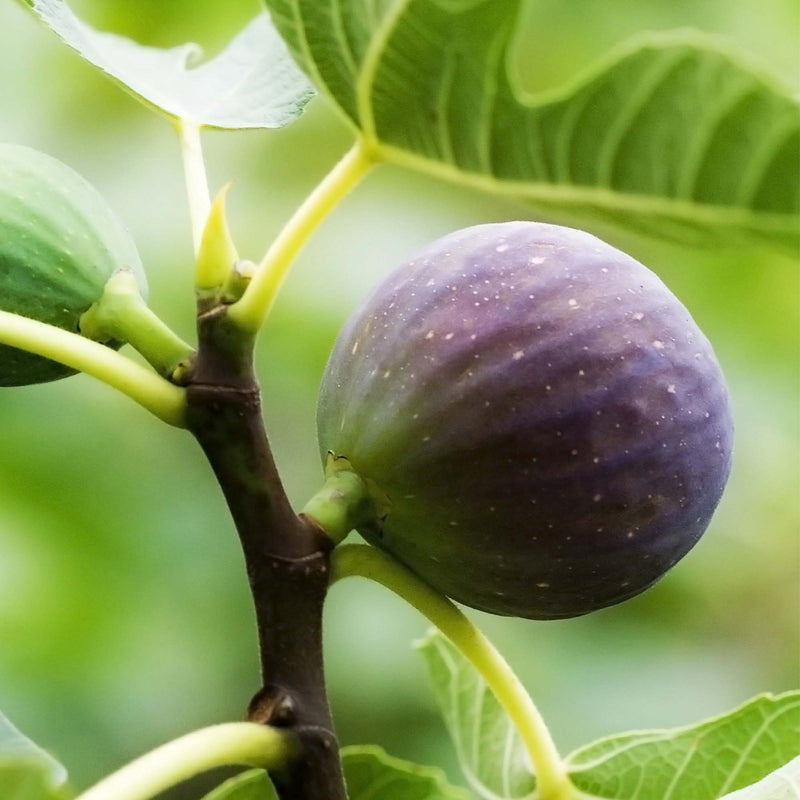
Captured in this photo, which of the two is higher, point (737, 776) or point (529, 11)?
point (529, 11)

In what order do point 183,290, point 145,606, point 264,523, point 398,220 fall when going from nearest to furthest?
point 264,523
point 145,606
point 183,290
point 398,220

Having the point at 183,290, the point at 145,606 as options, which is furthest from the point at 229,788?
the point at 183,290

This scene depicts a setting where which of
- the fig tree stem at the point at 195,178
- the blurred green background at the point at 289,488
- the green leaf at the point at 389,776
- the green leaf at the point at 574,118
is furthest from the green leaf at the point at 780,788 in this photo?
the blurred green background at the point at 289,488

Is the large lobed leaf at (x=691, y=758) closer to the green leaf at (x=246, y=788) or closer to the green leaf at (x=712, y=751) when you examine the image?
the green leaf at (x=712, y=751)

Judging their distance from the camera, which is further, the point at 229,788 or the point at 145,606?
the point at 145,606

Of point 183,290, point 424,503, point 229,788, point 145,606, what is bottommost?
point 145,606

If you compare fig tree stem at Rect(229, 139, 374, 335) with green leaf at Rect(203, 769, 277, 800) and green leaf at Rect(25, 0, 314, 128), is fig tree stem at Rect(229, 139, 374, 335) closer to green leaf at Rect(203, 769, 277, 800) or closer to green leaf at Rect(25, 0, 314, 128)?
green leaf at Rect(25, 0, 314, 128)

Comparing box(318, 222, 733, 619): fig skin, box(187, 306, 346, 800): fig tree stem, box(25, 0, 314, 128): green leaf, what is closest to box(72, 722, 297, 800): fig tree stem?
box(187, 306, 346, 800): fig tree stem

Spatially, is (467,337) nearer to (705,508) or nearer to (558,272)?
(558,272)
